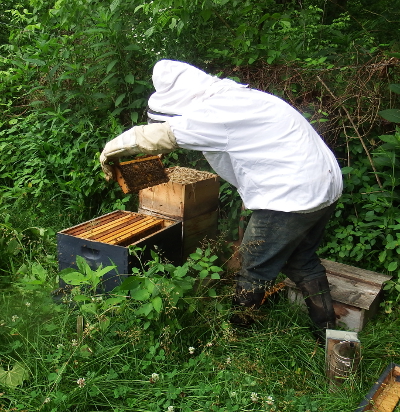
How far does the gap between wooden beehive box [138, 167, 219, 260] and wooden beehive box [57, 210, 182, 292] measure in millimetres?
108

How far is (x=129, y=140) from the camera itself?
266 centimetres

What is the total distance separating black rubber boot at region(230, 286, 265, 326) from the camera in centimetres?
282

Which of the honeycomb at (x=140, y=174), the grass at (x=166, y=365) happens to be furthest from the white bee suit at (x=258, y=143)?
the grass at (x=166, y=365)

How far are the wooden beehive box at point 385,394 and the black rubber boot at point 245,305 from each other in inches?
31.3

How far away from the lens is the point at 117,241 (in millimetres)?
2877

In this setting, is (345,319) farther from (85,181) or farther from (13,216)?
(13,216)

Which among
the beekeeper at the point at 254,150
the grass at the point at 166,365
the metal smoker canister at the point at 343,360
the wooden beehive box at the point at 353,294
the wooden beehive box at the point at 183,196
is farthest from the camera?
the wooden beehive box at the point at 183,196

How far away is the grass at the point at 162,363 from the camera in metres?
2.20

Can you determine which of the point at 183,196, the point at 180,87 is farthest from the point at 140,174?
the point at 180,87

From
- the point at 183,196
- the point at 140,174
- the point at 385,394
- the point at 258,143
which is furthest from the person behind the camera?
the point at 183,196

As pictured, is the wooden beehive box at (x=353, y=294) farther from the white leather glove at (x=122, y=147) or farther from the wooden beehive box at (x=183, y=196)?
the white leather glove at (x=122, y=147)

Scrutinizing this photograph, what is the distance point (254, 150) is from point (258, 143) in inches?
1.8

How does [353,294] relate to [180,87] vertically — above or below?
below

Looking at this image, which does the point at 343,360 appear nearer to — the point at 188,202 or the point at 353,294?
the point at 353,294
